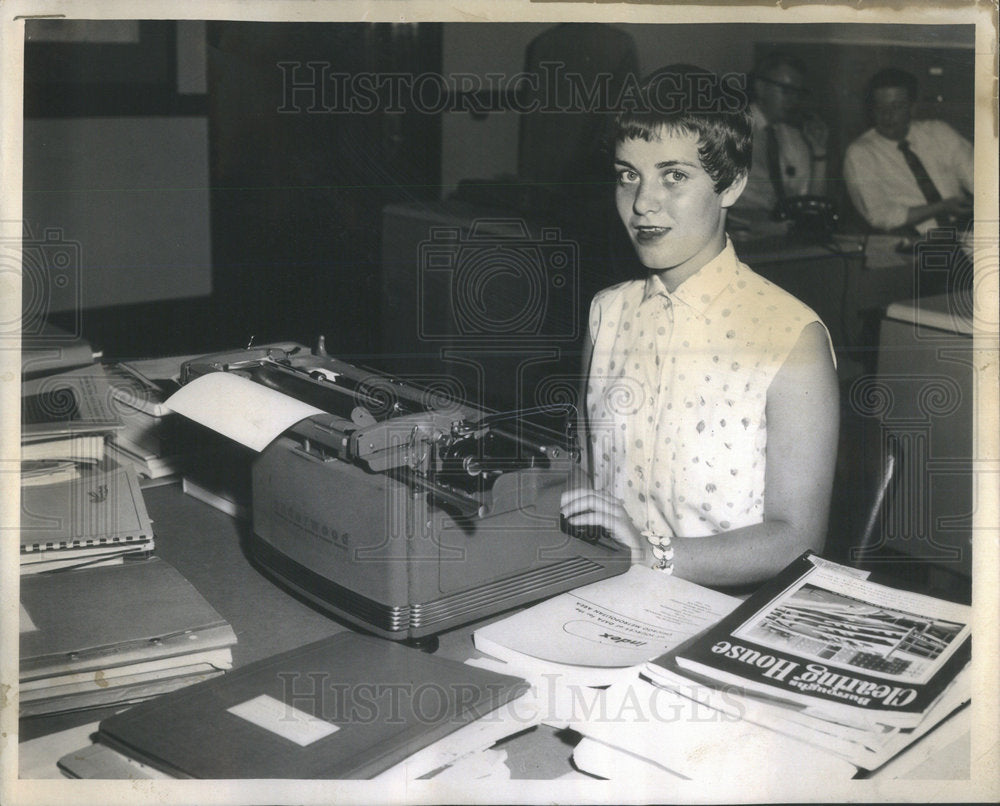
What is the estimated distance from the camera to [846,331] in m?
1.42

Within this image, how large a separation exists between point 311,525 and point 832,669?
598 millimetres

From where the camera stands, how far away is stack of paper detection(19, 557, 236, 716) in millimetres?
957

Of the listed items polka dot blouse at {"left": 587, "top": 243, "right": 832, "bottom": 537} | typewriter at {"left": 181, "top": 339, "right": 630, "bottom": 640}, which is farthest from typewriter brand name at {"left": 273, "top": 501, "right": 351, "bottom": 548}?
polka dot blouse at {"left": 587, "top": 243, "right": 832, "bottom": 537}

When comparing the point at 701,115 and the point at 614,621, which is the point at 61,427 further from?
the point at 701,115

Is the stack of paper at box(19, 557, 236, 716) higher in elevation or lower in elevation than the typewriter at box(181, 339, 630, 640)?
lower

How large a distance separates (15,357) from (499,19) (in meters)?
0.81

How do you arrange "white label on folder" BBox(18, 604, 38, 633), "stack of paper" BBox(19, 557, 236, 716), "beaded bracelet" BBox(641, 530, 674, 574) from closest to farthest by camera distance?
1. "stack of paper" BBox(19, 557, 236, 716)
2. "white label on folder" BBox(18, 604, 38, 633)
3. "beaded bracelet" BBox(641, 530, 674, 574)

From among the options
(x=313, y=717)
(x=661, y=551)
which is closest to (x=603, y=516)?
(x=661, y=551)

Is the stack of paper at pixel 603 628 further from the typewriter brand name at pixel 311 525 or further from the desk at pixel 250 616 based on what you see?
the typewriter brand name at pixel 311 525

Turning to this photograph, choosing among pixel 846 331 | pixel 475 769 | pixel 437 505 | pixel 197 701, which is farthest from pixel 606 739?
pixel 846 331

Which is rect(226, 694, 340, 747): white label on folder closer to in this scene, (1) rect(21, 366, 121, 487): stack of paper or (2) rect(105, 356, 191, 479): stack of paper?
(1) rect(21, 366, 121, 487): stack of paper

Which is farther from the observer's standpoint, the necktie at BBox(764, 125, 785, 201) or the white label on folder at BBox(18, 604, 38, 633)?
the necktie at BBox(764, 125, 785, 201)

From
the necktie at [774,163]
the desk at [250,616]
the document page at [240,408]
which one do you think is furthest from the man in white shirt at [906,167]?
the document page at [240,408]

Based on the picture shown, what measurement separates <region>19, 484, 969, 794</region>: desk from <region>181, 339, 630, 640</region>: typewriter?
0.03 metres
